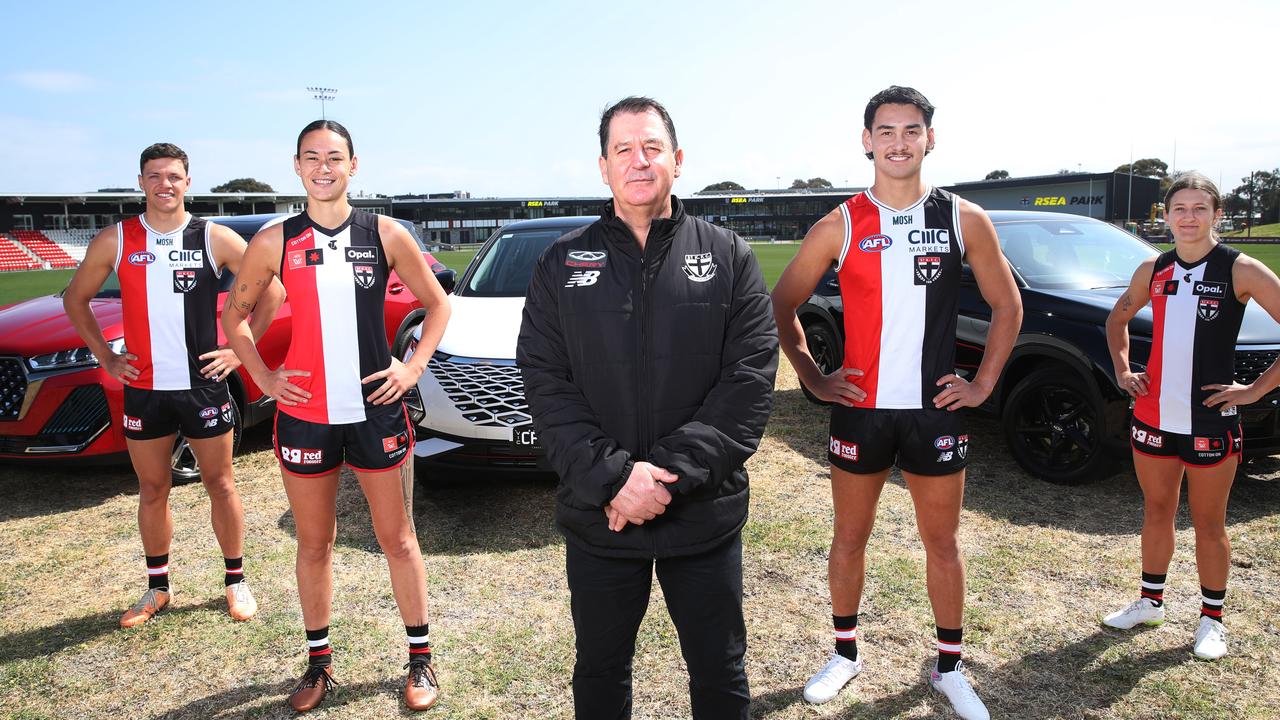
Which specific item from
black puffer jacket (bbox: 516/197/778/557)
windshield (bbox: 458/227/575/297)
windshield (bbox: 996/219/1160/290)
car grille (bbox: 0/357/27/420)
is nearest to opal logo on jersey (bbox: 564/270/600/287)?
black puffer jacket (bbox: 516/197/778/557)

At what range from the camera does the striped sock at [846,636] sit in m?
3.09

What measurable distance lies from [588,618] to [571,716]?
0.94m

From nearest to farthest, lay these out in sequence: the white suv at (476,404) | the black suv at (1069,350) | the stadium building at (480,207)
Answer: the white suv at (476,404) < the black suv at (1069,350) < the stadium building at (480,207)

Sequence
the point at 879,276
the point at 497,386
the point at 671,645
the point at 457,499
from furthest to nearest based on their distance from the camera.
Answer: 1. the point at 457,499
2. the point at 497,386
3. the point at 671,645
4. the point at 879,276

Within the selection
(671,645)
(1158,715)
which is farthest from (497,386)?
(1158,715)

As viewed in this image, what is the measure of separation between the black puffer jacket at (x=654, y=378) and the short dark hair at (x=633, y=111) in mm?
216

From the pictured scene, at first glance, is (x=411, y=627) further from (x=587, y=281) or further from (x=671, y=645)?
(x=587, y=281)

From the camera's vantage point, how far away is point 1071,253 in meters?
5.87

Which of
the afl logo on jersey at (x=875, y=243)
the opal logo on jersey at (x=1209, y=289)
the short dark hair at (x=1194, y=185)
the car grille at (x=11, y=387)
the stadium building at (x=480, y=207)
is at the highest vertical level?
the stadium building at (x=480, y=207)

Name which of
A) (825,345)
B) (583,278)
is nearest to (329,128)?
(583,278)

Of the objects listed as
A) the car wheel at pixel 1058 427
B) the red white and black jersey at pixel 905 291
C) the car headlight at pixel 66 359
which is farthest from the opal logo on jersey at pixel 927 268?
the car headlight at pixel 66 359

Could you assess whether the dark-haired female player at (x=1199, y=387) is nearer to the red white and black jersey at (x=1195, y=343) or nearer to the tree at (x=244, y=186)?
the red white and black jersey at (x=1195, y=343)

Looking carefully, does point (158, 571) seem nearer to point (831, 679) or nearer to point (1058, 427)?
point (831, 679)

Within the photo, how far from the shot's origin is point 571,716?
287 centimetres
